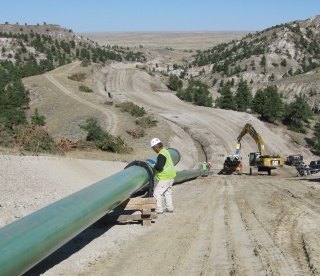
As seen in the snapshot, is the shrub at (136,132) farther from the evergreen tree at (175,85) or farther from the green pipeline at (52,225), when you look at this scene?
the evergreen tree at (175,85)

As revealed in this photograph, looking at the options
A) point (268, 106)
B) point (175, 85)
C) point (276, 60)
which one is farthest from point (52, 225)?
point (276, 60)

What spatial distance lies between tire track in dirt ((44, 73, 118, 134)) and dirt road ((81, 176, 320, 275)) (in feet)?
111

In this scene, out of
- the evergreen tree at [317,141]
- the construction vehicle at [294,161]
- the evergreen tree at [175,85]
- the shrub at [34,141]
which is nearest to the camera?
the shrub at [34,141]

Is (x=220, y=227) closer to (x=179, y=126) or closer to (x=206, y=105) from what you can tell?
(x=179, y=126)

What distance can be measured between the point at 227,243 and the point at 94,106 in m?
51.1

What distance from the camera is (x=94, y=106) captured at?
61.0m

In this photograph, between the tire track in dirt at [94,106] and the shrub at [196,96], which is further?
the shrub at [196,96]

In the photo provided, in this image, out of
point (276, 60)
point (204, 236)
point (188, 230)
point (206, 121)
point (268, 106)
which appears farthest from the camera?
point (276, 60)

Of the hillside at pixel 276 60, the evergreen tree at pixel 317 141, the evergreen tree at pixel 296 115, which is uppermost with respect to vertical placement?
the hillside at pixel 276 60

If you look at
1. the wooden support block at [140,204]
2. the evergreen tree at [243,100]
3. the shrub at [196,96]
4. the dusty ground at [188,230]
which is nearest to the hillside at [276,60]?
the evergreen tree at [243,100]

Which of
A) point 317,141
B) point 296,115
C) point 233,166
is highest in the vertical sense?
point 296,115

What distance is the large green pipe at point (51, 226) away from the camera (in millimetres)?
7172

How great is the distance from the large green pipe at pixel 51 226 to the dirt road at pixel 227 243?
96 centimetres

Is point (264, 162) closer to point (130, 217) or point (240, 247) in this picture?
point (130, 217)
